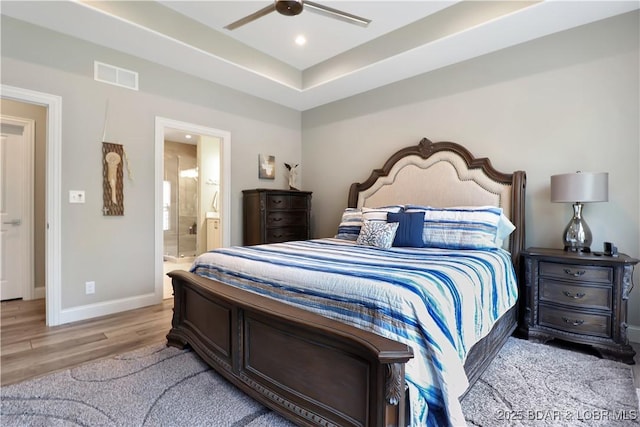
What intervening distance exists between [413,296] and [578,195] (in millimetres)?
2061

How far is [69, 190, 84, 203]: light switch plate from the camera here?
3.08 m

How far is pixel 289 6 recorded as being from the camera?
231 cm

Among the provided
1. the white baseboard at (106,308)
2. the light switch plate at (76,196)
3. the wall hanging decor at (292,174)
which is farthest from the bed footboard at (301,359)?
the wall hanging decor at (292,174)

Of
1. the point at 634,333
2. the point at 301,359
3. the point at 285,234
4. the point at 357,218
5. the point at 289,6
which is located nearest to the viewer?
the point at 301,359

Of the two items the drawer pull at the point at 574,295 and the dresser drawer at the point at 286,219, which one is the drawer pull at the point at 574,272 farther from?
the dresser drawer at the point at 286,219

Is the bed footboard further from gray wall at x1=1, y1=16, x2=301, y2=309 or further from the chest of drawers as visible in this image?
the chest of drawers

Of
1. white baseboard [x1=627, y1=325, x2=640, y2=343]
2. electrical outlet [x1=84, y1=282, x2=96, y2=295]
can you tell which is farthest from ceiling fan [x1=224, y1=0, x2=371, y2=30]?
white baseboard [x1=627, y1=325, x2=640, y2=343]

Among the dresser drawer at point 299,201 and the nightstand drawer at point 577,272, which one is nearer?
the nightstand drawer at point 577,272

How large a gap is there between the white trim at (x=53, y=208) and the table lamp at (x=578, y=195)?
4.41 metres

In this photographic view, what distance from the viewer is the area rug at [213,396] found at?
5.34 ft

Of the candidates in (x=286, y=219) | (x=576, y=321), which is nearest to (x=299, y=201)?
(x=286, y=219)

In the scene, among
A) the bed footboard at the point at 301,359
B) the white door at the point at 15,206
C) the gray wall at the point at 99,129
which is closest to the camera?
the bed footboard at the point at 301,359

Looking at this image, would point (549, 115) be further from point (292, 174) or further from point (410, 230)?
point (292, 174)

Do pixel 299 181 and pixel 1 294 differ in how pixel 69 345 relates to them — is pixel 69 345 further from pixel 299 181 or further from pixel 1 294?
pixel 299 181
